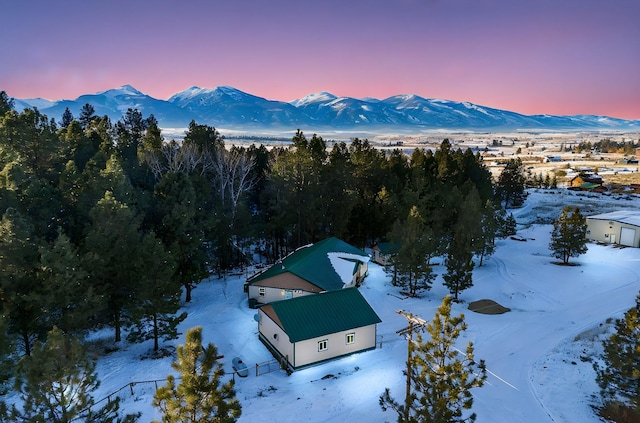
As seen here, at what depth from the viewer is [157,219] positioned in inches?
1225

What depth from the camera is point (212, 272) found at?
4112 cm

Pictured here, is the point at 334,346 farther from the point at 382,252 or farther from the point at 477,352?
the point at 382,252

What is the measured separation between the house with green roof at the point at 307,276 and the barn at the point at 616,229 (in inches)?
1494

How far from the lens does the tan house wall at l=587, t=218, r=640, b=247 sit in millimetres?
47188

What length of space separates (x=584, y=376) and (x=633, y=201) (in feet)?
244

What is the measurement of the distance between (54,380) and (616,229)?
60.2 m

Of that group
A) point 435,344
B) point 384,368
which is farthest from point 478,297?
point 435,344

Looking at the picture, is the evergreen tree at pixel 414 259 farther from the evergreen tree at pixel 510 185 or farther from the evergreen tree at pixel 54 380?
the evergreen tree at pixel 510 185

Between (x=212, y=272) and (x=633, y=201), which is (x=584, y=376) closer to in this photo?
(x=212, y=272)

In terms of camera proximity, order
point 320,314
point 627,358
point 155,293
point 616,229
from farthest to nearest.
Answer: point 616,229, point 320,314, point 155,293, point 627,358

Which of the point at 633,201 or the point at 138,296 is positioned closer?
the point at 138,296

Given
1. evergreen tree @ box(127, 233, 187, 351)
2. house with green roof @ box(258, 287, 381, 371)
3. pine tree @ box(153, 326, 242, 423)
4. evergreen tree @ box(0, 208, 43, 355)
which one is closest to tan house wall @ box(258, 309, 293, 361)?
house with green roof @ box(258, 287, 381, 371)

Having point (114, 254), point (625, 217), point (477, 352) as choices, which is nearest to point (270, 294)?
point (114, 254)

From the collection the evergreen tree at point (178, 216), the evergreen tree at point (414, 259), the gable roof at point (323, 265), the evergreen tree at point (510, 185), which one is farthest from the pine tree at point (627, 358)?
the evergreen tree at point (510, 185)
